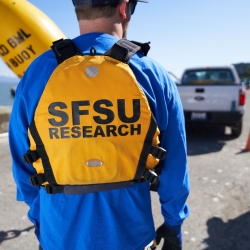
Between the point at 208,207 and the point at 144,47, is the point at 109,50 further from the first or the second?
the point at 208,207

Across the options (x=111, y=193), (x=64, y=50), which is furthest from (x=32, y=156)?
(x=64, y=50)

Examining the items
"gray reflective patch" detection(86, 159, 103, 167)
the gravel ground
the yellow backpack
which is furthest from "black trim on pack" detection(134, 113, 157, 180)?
the gravel ground

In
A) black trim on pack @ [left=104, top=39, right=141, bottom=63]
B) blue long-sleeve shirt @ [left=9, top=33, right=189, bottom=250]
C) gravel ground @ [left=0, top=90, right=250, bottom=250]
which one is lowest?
gravel ground @ [left=0, top=90, right=250, bottom=250]

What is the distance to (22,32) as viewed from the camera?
10.4ft

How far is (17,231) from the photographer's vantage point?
130 inches

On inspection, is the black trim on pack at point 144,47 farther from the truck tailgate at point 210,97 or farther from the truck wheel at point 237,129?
the truck wheel at point 237,129

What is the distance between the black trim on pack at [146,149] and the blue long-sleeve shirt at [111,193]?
0.23ft

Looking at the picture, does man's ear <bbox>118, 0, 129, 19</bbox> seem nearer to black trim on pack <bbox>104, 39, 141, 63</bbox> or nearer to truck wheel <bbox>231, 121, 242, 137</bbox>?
black trim on pack <bbox>104, 39, 141, 63</bbox>

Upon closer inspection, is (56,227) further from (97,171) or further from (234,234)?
(234,234)

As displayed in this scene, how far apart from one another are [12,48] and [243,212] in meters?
3.50

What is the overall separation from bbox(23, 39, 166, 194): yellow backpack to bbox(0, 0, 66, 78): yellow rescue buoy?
211 centimetres

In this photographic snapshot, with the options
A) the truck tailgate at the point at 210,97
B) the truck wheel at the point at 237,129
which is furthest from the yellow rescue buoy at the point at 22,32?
the truck wheel at the point at 237,129

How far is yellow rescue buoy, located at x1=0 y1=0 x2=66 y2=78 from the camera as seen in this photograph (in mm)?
3158

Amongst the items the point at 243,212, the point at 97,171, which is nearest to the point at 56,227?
the point at 97,171
